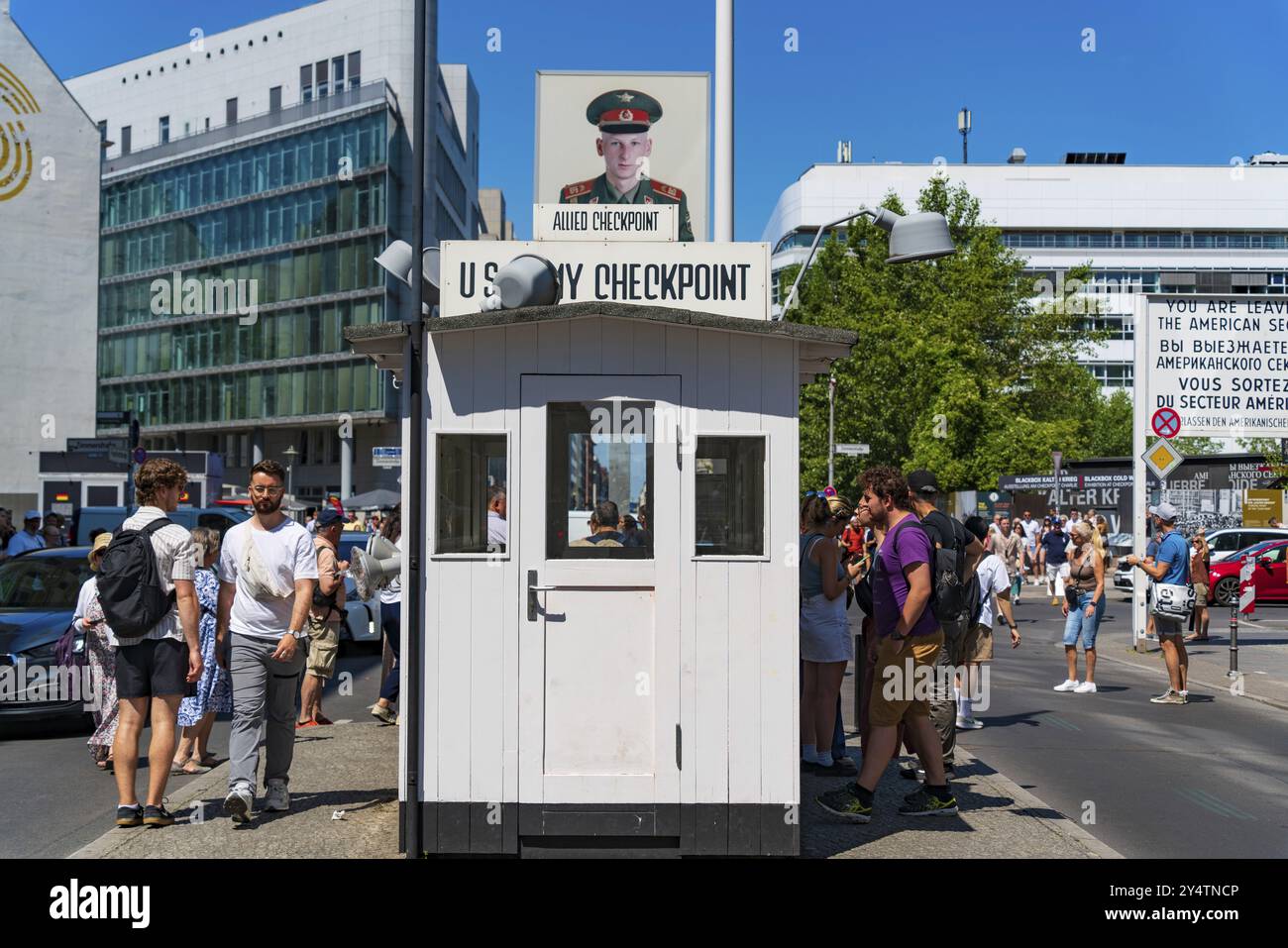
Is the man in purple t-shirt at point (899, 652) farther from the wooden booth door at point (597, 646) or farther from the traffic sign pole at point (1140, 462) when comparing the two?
the traffic sign pole at point (1140, 462)

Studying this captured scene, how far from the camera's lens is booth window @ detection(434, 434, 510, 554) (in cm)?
631

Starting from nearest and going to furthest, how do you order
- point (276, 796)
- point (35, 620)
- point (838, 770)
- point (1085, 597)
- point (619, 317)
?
1. point (619, 317)
2. point (276, 796)
3. point (838, 770)
4. point (35, 620)
5. point (1085, 597)

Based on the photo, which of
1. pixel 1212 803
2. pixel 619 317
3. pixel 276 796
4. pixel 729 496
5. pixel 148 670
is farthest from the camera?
pixel 1212 803

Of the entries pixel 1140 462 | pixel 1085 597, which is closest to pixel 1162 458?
pixel 1140 462

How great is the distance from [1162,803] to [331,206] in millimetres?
60091

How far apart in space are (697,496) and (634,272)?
1.27 meters

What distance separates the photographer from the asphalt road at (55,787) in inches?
271

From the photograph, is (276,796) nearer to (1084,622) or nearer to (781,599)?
(781,599)

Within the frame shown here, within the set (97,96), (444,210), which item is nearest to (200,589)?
(444,210)

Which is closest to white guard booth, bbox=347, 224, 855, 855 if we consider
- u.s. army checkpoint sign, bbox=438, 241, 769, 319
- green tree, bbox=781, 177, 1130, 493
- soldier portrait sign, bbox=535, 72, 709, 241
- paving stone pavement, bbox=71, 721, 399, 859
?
u.s. army checkpoint sign, bbox=438, 241, 769, 319

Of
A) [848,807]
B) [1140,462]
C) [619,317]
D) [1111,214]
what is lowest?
[848,807]

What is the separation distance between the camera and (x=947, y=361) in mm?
44031

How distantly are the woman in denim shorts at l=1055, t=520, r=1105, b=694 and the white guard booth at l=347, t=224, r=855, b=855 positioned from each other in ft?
25.3

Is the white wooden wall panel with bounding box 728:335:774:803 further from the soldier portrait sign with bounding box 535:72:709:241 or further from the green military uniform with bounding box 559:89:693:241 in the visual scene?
the green military uniform with bounding box 559:89:693:241
